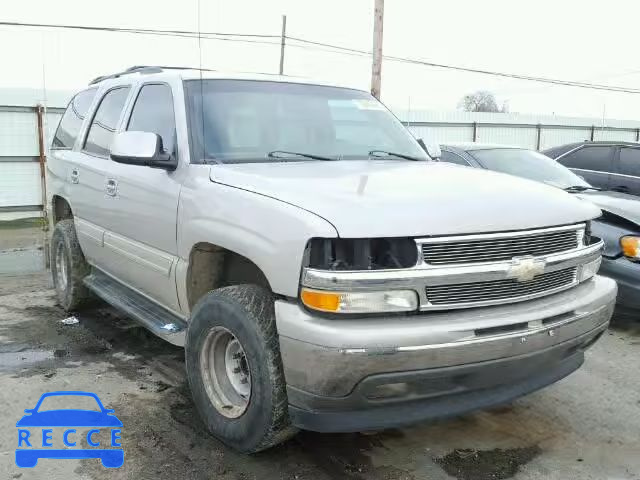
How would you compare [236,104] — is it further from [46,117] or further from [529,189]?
[46,117]

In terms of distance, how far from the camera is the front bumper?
2.51 meters

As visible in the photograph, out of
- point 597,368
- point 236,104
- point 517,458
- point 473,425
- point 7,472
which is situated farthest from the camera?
point 597,368

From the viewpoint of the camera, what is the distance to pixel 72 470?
3025mm

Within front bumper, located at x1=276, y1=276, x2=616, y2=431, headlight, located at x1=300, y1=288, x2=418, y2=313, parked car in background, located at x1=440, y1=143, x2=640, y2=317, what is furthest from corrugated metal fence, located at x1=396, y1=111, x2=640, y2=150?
headlight, located at x1=300, y1=288, x2=418, y2=313

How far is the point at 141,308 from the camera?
4203 mm

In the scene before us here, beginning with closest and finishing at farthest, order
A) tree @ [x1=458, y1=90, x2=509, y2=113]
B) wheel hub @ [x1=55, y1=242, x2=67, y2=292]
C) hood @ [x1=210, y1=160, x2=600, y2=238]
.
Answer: hood @ [x1=210, y1=160, x2=600, y2=238] < wheel hub @ [x1=55, y1=242, x2=67, y2=292] < tree @ [x1=458, y1=90, x2=509, y2=113]

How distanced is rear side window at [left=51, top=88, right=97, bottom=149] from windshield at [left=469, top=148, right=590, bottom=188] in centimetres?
419

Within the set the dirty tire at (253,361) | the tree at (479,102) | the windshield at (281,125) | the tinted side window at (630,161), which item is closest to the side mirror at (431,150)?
the windshield at (281,125)

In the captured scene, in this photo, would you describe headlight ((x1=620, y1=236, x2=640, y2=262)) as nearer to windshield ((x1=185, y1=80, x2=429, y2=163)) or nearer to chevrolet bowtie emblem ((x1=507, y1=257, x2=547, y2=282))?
windshield ((x1=185, y1=80, x2=429, y2=163))

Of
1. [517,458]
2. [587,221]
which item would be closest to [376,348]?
[517,458]

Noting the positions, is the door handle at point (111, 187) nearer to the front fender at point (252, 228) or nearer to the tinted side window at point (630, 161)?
the front fender at point (252, 228)

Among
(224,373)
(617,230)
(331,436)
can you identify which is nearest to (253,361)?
(224,373)

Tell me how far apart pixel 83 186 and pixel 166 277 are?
1.75m

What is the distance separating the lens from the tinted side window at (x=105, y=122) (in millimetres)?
4742
